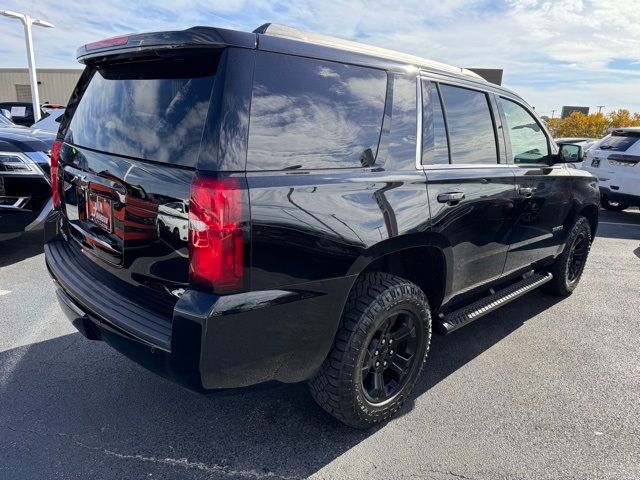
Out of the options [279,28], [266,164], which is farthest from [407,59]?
[266,164]

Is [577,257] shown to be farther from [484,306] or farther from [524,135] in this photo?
[484,306]

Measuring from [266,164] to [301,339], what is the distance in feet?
2.53

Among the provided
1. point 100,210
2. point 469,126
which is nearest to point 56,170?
point 100,210

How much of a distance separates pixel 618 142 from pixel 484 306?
772 centimetres

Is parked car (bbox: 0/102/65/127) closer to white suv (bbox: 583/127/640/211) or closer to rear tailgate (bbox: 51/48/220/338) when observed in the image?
rear tailgate (bbox: 51/48/220/338)

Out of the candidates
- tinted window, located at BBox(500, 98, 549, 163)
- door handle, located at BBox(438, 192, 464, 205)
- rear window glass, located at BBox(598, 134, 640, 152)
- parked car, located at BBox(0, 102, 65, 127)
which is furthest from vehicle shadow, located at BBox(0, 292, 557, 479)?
parked car, located at BBox(0, 102, 65, 127)

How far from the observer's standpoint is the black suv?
187 cm

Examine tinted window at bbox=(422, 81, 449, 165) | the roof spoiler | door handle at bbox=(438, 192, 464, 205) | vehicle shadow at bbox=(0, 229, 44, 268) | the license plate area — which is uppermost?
the roof spoiler

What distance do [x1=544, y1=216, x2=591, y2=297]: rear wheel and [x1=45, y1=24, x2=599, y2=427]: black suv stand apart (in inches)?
69.1

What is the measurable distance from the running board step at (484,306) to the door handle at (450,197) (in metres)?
0.76

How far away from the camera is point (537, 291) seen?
4.95 meters

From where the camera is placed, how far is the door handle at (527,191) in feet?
11.1

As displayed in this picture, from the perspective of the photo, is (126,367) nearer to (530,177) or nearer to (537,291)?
(530,177)

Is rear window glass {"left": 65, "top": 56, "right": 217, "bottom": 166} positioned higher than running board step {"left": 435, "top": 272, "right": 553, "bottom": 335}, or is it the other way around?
rear window glass {"left": 65, "top": 56, "right": 217, "bottom": 166}
